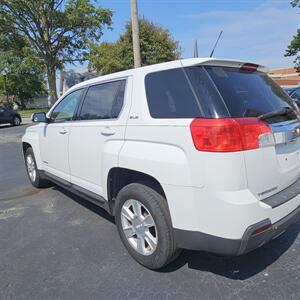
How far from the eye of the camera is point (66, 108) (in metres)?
4.82

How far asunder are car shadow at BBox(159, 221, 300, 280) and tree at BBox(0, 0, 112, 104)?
1121 inches

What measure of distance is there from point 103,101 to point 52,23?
2830 cm

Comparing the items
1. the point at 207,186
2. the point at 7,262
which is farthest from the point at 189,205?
the point at 7,262

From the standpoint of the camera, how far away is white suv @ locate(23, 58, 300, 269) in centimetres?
256

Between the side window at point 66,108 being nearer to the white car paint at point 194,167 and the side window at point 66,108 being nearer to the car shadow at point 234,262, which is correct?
the white car paint at point 194,167

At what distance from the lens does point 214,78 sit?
279cm

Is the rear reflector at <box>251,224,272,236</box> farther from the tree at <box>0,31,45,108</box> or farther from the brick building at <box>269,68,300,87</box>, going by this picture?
the brick building at <box>269,68,300,87</box>

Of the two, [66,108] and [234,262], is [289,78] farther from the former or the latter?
[234,262]

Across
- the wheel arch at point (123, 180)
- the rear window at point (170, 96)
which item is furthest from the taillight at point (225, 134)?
the wheel arch at point (123, 180)

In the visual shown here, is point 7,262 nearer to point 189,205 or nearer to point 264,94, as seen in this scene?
point 189,205

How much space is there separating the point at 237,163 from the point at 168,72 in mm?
1060

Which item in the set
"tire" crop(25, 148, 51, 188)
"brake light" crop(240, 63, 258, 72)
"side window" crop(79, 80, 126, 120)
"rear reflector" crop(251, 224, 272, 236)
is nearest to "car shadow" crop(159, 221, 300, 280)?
"rear reflector" crop(251, 224, 272, 236)

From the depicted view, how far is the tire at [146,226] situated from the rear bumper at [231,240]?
14cm

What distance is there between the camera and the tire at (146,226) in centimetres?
294
